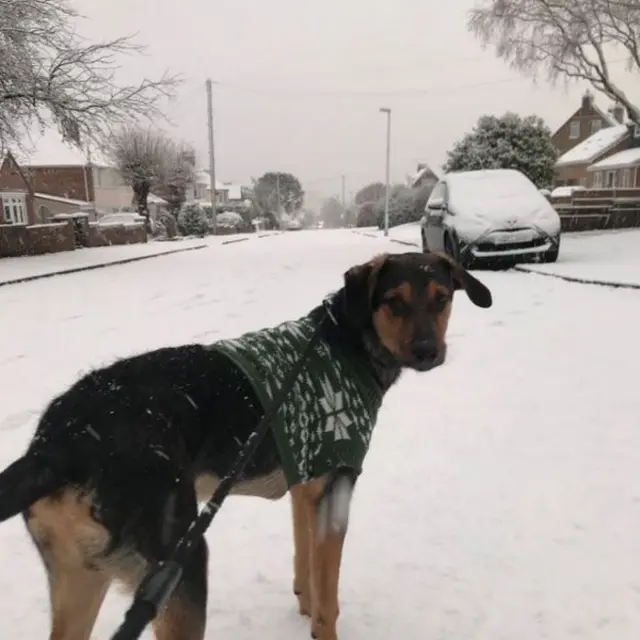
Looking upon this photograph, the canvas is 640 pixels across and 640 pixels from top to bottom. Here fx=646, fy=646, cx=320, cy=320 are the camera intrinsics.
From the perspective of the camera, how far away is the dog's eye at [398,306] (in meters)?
2.97

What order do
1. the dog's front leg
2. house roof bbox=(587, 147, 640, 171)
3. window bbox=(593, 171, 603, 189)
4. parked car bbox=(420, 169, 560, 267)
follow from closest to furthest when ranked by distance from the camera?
the dog's front leg
parked car bbox=(420, 169, 560, 267)
house roof bbox=(587, 147, 640, 171)
window bbox=(593, 171, 603, 189)

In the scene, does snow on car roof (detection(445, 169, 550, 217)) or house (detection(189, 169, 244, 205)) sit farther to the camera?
house (detection(189, 169, 244, 205))

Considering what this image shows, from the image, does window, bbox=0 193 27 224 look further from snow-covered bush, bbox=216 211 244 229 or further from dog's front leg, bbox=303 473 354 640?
dog's front leg, bbox=303 473 354 640

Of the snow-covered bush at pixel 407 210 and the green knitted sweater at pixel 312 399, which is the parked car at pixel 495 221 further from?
the snow-covered bush at pixel 407 210

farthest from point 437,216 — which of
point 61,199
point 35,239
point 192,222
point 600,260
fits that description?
point 61,199

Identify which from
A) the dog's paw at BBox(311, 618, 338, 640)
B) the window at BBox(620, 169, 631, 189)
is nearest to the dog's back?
the dog's paw at BBox(311, 618, 338, 640)

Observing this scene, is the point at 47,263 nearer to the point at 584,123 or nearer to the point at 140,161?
the point at 140,161

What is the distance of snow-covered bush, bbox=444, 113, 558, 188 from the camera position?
36.8 metres

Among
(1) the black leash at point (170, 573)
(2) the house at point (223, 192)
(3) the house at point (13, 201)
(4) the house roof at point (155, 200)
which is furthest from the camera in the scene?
(2) the house at point (223, 192)

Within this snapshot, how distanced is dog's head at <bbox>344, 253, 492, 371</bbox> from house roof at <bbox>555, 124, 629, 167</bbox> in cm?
5998

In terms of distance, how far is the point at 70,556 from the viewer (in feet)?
6.60

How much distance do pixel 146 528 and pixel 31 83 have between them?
74.4 ft

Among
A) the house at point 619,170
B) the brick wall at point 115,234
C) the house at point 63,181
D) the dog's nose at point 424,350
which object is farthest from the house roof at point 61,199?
the dog's nose at point 424,350

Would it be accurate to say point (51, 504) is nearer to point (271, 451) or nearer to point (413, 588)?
point (271, 451)
